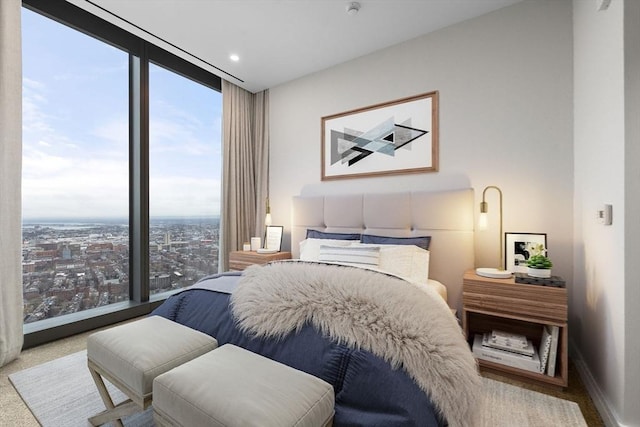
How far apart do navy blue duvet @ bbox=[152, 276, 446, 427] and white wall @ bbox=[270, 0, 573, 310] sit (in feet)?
5.89

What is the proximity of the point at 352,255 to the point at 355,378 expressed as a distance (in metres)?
1.34

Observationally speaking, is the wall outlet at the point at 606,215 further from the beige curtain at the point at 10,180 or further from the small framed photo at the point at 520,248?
the beige curtain at the point at 10,180

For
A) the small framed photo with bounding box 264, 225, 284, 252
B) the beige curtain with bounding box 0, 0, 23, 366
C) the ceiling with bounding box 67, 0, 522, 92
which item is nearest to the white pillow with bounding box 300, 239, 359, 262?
the small framed photo with bounding box 264, 225, 284, 252

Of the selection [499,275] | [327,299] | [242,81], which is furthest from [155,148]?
[499,275]

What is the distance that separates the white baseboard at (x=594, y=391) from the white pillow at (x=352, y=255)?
1.43 metres

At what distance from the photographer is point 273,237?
3.52 meters

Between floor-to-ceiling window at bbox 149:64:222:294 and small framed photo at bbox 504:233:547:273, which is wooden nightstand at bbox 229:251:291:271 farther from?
small framed photo at bbox 504:233:547:273

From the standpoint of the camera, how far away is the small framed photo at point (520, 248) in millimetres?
2092

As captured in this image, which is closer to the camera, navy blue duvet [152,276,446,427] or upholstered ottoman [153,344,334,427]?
upholstered ottoman [153,344,334,427]

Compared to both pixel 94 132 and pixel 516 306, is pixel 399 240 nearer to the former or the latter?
pixel 516 306

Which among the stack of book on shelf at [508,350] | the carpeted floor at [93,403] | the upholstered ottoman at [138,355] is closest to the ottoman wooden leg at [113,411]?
the upholstered ottoman at [138,355]

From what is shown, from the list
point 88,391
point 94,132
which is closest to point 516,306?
point 88,391

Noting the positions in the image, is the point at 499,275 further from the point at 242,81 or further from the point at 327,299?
the point at 242,81

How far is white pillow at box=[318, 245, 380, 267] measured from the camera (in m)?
2.29
